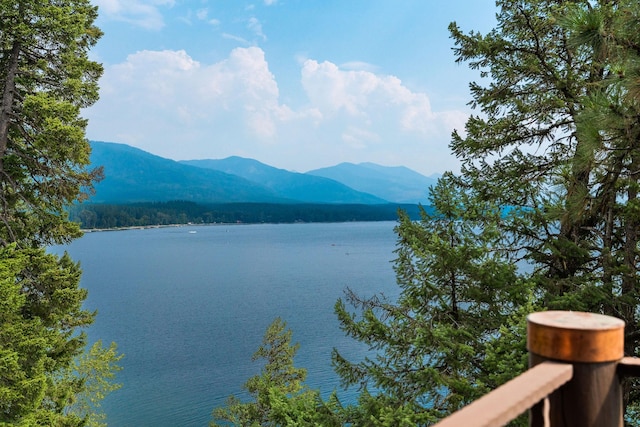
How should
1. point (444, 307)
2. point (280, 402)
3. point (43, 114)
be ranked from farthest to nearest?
point (43, 114) → point (280, 402) → point (444, 307)

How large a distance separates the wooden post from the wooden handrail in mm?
44

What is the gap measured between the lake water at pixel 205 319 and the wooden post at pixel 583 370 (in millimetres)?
21515

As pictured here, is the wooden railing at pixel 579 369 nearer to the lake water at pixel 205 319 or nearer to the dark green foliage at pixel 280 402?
the dark green foliage at pixel 280 402

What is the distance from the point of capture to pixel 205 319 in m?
36.7

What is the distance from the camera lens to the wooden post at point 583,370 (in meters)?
1.14

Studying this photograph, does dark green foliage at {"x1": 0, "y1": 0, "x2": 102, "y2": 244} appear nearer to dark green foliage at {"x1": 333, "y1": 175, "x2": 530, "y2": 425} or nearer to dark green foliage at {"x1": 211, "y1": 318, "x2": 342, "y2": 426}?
dark green foliage at {"x1": 211, "y1": 318, "x2": 342, "y2": 426}

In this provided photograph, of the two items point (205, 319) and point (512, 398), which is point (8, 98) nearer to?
point (512, 398)

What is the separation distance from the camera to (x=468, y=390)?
526cm

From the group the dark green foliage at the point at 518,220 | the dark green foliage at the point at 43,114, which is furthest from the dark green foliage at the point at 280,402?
the dark green foliage at the point at 43,114

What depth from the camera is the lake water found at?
75.2 feet

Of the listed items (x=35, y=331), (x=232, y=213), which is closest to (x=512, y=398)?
(x=35, y=331)

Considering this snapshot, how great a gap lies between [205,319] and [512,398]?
38.1 metres

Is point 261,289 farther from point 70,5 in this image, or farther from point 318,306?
point 70,5

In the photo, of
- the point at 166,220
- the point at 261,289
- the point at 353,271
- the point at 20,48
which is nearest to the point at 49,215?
the point at 20,48
